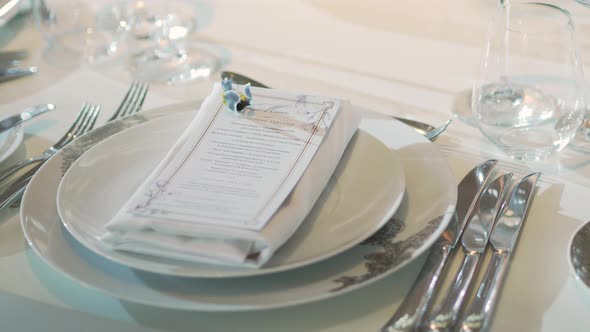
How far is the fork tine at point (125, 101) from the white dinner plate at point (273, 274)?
0.24m

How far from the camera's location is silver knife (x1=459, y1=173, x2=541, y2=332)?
50cm

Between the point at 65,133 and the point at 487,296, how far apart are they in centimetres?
A: 59

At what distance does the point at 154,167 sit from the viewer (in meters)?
0.68

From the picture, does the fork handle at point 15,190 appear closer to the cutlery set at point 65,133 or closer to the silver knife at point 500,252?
the cutlery set at point 65,133

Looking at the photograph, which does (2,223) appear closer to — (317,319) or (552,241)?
(317,319)

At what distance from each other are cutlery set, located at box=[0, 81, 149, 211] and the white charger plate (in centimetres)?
9

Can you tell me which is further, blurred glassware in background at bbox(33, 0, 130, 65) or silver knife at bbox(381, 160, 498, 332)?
blurred glassware in background at bbox(33, 0, 130, 65)

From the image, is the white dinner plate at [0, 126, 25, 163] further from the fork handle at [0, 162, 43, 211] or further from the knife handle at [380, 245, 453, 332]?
the knife handle at [380, 245, 453, 332]

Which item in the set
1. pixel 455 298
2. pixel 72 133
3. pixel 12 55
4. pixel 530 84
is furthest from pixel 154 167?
pixel 12 55

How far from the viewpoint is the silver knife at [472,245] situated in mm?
496

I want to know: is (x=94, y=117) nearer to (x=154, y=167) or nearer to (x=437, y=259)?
(x=154, y=167)

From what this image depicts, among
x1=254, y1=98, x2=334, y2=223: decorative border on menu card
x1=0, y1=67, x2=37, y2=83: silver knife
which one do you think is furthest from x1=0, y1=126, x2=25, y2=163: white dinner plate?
x1=254, y1=98, x2=334, y2=223: decorative border on menu card

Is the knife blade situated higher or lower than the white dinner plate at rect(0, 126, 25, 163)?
higher

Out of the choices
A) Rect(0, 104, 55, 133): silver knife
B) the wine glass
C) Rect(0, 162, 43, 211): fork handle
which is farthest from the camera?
the wine glass
